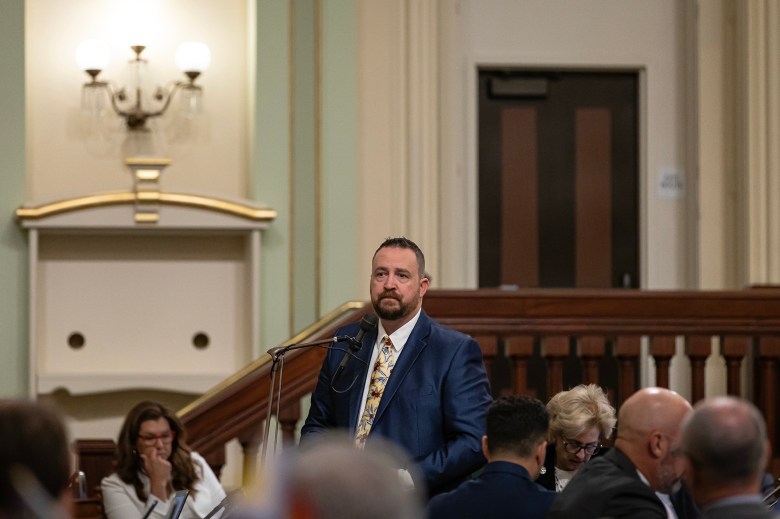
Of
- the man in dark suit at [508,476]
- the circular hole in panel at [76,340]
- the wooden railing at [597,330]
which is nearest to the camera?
the man in dark suit at [508,476]

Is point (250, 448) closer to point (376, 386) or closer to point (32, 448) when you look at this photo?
point (376, 386)

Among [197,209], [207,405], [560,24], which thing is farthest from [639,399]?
[560,24]

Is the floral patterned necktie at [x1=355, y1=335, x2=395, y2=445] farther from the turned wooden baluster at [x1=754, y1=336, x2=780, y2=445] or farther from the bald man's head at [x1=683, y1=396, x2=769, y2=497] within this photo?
the turned wooden baluster at [x1=754, y1=336, x2=780, y2=445]

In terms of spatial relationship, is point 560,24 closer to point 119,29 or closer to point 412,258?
point 119,29

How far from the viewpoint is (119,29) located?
28.7 feet

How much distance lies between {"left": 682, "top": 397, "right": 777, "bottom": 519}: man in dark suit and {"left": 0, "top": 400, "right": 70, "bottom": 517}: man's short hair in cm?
138

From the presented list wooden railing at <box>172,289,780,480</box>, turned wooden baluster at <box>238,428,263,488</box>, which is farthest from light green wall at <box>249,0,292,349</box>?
turned wooden baluster at <box>238,428,263,488</box>

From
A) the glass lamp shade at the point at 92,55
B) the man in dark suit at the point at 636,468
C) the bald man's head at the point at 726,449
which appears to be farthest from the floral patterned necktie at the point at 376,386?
the glass lamp shade at the point at 92,55

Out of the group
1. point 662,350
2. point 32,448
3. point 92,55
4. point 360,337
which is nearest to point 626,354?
point 662,350

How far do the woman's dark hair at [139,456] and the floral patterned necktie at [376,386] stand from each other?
132 cm

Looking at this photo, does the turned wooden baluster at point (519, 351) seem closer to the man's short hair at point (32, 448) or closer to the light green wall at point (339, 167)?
the light green wall at point (339, 167)

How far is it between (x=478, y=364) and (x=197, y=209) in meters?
4.01

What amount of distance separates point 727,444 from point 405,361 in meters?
1.86

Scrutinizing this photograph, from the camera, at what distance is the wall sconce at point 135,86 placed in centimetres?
851
